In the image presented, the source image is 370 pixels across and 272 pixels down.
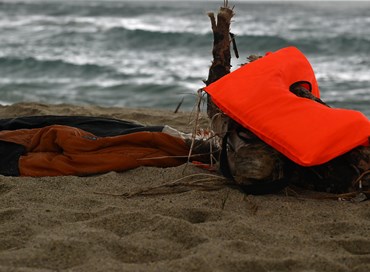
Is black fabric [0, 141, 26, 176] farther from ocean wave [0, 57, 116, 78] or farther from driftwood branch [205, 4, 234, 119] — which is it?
ocean wave [0, 57, 116, 78]

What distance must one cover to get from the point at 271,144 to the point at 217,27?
1200 mm

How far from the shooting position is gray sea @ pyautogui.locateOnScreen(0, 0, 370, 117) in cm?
991

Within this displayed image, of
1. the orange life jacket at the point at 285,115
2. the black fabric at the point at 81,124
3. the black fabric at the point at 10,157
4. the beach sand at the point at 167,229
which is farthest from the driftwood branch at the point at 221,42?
the black fabric at the point at 10,157

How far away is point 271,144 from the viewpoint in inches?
126

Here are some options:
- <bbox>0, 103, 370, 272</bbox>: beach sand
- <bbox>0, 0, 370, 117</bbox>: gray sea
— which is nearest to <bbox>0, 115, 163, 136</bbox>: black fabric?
<bbox>0, 103, 370, 272</bbox>: beach sand

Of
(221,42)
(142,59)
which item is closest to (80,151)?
(221,42)

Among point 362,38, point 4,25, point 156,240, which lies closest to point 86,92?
point 156,240

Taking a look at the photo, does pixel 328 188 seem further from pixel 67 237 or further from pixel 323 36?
pixel 323 36

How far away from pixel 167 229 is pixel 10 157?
1457 mm

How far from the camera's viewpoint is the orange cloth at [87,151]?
3.74 m

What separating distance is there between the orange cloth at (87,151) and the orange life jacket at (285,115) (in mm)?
507

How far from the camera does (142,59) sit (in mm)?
14312

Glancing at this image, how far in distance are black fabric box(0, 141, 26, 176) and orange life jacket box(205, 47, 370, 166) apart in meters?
1.25

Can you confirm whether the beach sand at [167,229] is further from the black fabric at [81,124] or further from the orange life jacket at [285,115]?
the black fabric at [81,124]
